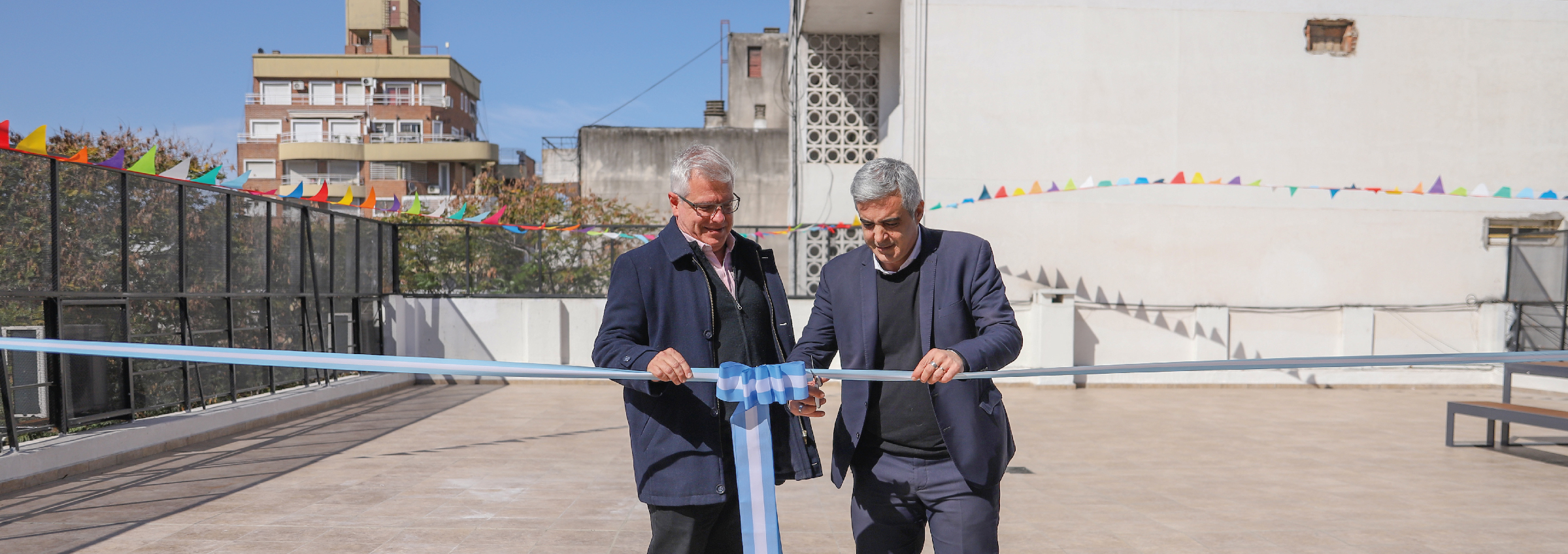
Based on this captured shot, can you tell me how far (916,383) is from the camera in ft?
8.63

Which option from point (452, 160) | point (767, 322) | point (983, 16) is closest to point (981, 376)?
point (767, 322)

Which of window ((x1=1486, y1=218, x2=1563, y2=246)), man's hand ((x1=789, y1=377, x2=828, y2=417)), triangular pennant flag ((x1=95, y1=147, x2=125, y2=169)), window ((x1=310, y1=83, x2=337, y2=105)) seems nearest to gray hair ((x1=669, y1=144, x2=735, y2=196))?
man's hand ((x1=789, y1=377, x2=828, y2=417))

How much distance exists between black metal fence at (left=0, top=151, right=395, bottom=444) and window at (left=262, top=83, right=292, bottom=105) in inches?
1543

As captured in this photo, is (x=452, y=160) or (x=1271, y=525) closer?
(x=1271, y=525)

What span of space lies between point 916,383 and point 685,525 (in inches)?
28.9

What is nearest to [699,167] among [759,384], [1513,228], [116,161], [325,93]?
[759,384]

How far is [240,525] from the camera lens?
4941 millimetres

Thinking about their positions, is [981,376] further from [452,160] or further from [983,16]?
[452,160]

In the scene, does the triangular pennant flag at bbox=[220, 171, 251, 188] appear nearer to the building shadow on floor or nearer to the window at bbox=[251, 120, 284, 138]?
the building shadow on floor

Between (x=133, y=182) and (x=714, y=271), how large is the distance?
22.3ft

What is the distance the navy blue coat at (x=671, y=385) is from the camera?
250 centimetres

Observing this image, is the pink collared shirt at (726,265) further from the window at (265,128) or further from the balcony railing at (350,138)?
the window at (265,128)

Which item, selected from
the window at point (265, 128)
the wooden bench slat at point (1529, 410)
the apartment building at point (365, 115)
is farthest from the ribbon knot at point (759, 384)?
the window at point (265, 128)

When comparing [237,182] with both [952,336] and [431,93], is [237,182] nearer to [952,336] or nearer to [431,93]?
[952,336]
